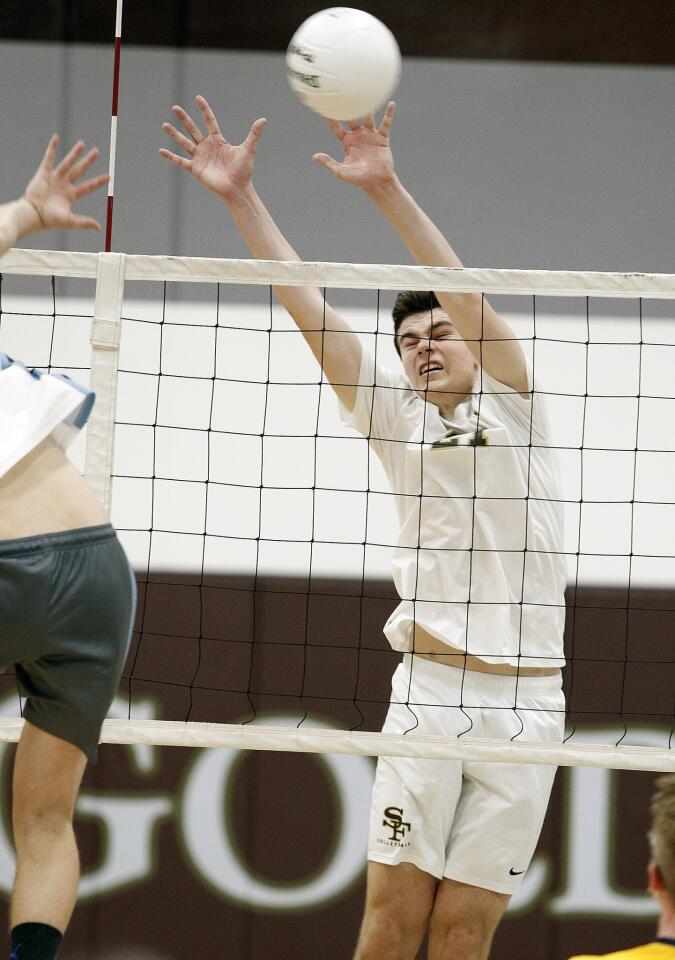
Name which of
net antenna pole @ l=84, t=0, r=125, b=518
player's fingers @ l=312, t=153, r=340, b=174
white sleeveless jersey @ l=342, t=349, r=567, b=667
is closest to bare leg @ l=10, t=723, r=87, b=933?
net antenna pole @ l=84, t=0, r=125, b=518

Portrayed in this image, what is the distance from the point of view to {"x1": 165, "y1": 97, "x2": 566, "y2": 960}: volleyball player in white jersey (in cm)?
290

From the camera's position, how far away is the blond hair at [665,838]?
1889mm

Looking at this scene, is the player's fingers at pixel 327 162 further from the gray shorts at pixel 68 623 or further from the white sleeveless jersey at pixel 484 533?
the gray shorts at pixel 68 623

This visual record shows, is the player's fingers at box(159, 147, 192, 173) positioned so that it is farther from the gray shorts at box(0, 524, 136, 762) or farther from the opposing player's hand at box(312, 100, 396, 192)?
the gray shorts at box(0, 524, 136, 762)

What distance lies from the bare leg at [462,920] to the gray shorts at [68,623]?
1.36 meters

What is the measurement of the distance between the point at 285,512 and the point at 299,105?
1631mm

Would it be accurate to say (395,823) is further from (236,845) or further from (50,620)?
(236,845)

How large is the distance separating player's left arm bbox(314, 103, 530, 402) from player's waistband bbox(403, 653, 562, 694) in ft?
2.43

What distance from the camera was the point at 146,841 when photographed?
14.4 ft

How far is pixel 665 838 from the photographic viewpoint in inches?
76.2

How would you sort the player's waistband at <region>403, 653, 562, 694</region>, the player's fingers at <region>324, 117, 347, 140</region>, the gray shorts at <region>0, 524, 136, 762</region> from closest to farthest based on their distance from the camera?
1. the gray shorts at <region>0, 524, 136, 762</region>
2. the player's waistband at <region>403, 653, 562, 694</region>
3. the player's fingers at <region>324, 117, 347, 140</region>

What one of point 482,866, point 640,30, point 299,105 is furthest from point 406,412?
point 640,30

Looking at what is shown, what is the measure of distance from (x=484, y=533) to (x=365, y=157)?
3.35 ft

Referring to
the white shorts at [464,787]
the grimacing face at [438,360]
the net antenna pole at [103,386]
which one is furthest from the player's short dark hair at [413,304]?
the white shorts at [464,787]
